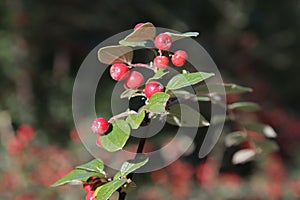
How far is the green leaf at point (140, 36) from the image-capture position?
1.72 feet

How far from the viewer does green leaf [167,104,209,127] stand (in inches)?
22.9

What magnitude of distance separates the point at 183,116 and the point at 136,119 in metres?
0.09

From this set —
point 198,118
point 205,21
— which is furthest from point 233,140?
point 205,21

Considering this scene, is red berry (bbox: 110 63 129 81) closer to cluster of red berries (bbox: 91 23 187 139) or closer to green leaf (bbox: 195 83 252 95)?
cluster of red berries (bbox: 91 23 187 139)

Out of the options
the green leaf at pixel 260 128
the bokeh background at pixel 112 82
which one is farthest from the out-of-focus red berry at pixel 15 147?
the green leaf at pixel 260 128

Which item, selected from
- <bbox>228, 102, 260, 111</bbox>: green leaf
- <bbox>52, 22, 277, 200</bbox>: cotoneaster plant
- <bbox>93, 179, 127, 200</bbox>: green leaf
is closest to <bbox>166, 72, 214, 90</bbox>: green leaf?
<bbox>52, 22, 277, 200</bbox>: cotoneaster plant

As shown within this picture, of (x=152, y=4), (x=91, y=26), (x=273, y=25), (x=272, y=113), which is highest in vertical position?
(x=91, y=26)

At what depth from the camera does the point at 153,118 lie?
1.80ft

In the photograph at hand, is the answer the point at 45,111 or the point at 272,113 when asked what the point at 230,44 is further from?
the point at 45,111

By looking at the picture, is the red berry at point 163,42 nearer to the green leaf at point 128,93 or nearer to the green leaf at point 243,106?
the green leaf at point 128,93

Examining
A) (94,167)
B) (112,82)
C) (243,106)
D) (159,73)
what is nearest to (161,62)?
(159,73)

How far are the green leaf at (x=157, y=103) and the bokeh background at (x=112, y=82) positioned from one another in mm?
1146

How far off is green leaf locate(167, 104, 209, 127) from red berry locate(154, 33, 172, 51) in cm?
7

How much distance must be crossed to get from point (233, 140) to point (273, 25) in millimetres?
4110
